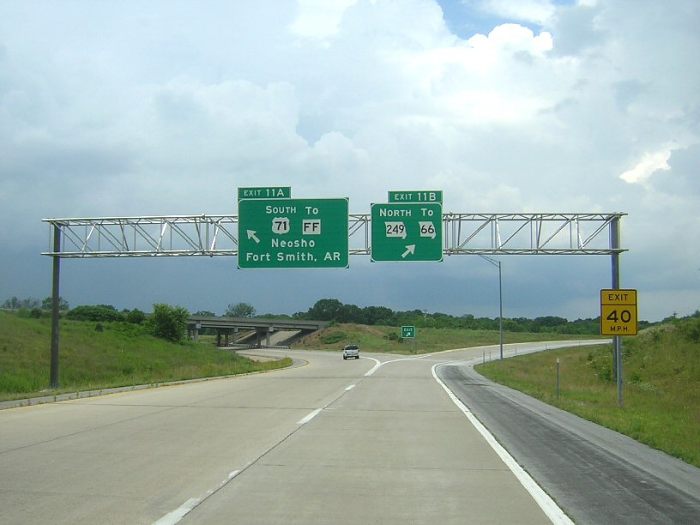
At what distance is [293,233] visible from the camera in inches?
1252

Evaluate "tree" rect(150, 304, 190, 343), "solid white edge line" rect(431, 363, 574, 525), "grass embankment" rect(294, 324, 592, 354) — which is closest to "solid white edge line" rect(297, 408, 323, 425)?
"solid white edge line" rect(431, 363, 574, 525)

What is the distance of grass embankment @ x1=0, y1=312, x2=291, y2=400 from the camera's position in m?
38.0

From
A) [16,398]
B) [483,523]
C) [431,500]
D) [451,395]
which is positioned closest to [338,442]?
[431,500]

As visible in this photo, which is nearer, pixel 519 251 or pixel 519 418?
pixel 519 418

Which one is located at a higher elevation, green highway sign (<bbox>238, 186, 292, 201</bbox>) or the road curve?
green highway sign (<bbox>238, 186, 292, 201</bbox>)

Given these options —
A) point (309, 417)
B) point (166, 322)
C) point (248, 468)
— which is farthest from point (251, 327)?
point (248, 468)

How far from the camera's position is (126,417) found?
58.2ft

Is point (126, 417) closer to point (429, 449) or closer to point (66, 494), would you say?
point (429, 449)

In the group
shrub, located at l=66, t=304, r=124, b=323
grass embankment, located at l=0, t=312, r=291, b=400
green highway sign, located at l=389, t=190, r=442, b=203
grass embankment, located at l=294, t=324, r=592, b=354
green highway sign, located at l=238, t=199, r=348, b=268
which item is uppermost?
green highway sign, located at l=389, t=190, r=442, b=203

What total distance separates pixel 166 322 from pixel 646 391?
197 ft

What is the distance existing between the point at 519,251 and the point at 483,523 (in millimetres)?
24965

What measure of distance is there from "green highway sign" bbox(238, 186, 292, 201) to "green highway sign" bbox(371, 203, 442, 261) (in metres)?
3.85

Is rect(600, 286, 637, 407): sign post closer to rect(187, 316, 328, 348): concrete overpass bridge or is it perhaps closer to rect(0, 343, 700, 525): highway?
rect(0, 343, 700, 525): highway

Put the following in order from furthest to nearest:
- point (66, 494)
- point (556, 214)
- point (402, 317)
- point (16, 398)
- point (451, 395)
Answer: point (402, 317) < point (556, 214) < point (451, 395) < point (16, 398) < point (66, 494)
